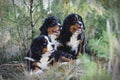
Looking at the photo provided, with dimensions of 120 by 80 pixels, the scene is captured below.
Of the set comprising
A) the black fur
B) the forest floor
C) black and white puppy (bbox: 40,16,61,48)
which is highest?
black and white puppy (bbox: 40,16,61,48)

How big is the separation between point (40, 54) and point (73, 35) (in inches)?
11.0

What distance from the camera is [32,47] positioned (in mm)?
2291

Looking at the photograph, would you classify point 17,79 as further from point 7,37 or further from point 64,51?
point 7,37

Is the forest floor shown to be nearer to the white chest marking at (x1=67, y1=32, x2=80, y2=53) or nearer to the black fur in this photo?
the black fur

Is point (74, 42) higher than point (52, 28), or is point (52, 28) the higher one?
point (52, 28)

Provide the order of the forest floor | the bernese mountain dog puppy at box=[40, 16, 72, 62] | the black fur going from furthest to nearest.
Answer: the bernese mountain dog puppy at box=[40, 16, 72, 62] → the black fur → the forest floor

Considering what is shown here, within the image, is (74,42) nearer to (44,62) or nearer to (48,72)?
(44,62)

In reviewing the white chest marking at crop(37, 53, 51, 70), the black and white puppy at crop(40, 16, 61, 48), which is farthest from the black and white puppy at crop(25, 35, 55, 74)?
the black and white puppy at crop(40, 16, 61, 48)

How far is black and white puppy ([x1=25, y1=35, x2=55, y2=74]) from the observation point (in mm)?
2242

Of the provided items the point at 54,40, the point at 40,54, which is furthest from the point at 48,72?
the point at 54,40

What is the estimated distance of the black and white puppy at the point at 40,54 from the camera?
224 cm

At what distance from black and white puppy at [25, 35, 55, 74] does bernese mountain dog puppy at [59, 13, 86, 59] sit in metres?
0.17

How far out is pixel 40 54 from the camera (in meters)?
2.28

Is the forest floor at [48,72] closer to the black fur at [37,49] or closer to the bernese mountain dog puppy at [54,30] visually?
the black fur at [37,49]
